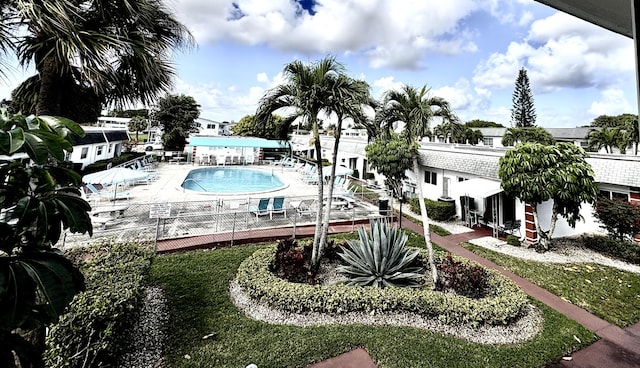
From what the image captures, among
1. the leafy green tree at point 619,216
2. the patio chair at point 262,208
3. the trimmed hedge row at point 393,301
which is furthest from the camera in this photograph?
the patio chair at point 262,208

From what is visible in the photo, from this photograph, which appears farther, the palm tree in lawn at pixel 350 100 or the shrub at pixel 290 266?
the shrub at pixel 290 266

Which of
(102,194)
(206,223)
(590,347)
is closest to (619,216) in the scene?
(590,347)

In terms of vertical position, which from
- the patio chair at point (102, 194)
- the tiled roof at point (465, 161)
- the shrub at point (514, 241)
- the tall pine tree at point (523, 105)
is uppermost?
the tall pine tree at point (523, 105)

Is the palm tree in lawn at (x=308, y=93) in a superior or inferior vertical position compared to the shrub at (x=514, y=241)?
superior

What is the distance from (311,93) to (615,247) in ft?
39.2

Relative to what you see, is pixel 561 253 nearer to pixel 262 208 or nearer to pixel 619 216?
pixel 619 216

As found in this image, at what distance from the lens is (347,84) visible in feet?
24.1

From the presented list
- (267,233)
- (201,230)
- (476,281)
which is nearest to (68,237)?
(201,230)

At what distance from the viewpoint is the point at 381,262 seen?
24.1 ft

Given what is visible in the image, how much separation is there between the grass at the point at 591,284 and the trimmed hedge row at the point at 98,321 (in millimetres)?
9687

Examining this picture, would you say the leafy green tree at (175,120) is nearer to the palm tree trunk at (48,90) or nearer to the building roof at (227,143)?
the building roof at (227,143)

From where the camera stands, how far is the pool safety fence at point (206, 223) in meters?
10.2

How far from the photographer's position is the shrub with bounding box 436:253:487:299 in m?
6.95

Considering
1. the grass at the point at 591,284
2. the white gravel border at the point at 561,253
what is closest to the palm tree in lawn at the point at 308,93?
the grass at the point at 591,284
